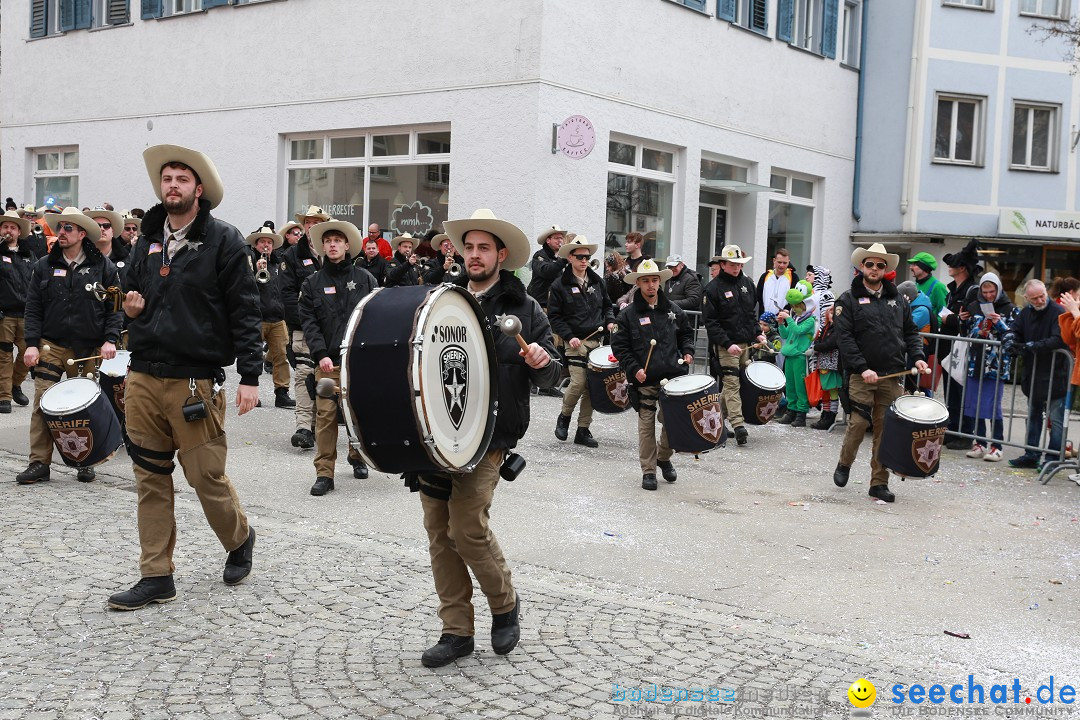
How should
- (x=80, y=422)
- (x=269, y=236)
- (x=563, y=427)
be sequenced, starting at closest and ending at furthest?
(x=80, y=422) → (x=563, y=427) → (x=269, y=236)

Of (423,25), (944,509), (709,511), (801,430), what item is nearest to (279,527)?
(709,511)

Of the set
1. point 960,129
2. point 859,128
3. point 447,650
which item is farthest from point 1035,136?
point 447,650

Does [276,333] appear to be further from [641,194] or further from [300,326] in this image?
[641,194]

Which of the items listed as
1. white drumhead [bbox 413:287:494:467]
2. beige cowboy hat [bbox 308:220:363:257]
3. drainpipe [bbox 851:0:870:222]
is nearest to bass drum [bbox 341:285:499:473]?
white drumhead [bbox 413:287:494:467]

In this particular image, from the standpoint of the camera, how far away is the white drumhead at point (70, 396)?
7720mm

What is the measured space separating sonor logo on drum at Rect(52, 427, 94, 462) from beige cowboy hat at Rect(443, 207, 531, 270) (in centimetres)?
389

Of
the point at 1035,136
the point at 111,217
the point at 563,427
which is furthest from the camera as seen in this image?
the point at 1035,136

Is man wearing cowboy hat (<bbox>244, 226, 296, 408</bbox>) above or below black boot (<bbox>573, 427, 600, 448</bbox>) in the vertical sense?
above

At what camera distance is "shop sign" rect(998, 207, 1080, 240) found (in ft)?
77.3

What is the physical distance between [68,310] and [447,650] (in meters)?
5.29

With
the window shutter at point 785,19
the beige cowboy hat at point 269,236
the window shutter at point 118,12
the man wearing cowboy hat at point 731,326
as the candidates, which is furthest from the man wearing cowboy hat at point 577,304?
the window shutter at point 118,12

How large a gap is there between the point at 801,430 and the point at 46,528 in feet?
26.8

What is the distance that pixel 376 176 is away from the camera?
1812 cm

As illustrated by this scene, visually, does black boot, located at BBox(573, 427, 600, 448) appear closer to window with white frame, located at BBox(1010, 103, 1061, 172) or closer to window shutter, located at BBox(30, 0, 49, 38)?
window with white frame, located at BBox(1010, 103, 1061, 172)
